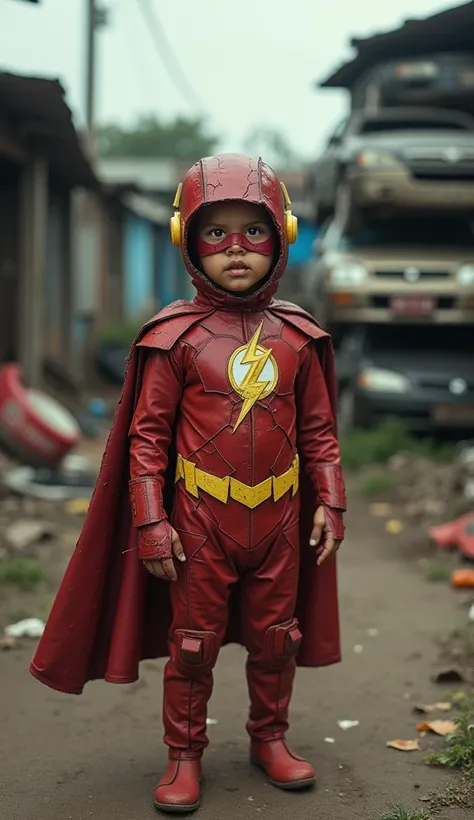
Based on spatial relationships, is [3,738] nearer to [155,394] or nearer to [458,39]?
[155,394]

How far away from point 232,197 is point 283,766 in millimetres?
1811

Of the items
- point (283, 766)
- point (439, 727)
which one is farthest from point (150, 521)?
point (439, 727)

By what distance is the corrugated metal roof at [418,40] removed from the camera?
30.4 feet

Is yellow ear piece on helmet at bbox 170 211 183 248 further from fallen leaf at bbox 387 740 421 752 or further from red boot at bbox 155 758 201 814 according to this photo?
fallen leaf at bbox 387 740 421 752

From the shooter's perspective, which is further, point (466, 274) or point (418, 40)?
point (418, 40)

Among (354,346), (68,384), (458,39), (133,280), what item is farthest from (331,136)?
(133,280)

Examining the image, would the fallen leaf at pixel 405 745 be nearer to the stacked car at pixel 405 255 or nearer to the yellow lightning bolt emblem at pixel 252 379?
the yellow lightning bolt emblem at pixel 252 379

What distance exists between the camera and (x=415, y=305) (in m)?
9.48

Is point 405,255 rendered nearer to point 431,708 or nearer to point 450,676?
point 450,676

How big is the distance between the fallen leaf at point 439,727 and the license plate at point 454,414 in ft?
18.2

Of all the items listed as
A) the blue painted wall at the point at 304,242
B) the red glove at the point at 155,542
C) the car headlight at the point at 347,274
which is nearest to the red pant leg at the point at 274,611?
the red glove at the point at 155,542

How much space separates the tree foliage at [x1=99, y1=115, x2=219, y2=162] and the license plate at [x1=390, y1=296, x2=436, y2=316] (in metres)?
44.9

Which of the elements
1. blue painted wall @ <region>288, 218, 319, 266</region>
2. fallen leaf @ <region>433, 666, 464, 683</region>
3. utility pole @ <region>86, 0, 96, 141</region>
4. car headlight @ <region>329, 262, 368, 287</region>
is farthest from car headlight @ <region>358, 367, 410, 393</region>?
blue painted wall @ <region>288, 218, 319, 266</region>

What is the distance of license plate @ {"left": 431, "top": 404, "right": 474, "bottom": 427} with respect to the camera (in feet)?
30.2
